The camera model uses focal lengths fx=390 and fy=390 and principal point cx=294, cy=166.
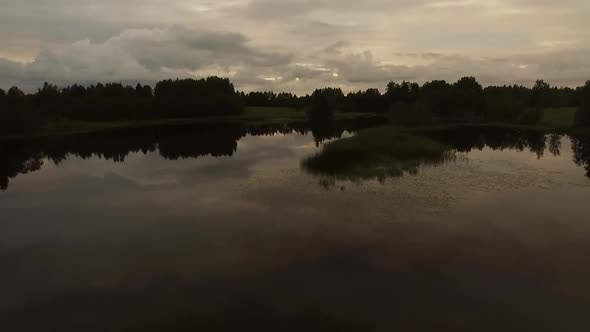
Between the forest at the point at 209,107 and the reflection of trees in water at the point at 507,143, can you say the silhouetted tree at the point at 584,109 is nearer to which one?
the forest at the point at 209,107

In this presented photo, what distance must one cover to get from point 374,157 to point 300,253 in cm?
3431

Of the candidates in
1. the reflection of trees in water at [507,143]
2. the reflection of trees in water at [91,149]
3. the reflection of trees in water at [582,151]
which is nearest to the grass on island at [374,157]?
the reflection of trees in water at [507,143]

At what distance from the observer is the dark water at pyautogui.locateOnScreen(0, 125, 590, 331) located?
18.1 metres

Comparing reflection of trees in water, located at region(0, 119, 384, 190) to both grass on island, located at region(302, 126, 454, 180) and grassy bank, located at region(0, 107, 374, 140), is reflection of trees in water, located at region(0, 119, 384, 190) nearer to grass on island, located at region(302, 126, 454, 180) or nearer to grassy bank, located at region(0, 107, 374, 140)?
grassy bank, located at region(0, 107, 374, 140)

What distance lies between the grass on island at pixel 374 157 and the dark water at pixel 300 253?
9.93ft

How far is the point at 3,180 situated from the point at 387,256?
177 feet

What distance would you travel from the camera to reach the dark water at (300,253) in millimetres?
18109

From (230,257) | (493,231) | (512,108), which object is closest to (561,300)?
(493,231)

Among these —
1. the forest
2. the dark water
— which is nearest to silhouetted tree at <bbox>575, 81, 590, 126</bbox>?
the forest

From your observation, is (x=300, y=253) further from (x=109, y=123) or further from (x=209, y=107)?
(x=209, y=107)

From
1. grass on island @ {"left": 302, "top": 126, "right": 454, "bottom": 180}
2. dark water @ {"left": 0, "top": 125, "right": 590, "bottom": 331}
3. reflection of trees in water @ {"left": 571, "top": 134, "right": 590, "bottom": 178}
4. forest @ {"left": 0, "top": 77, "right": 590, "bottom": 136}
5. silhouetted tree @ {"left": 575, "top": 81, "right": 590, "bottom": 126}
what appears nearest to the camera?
dark water @ {"left": 0, "top": 125, "right": 590, "bottom": 331}

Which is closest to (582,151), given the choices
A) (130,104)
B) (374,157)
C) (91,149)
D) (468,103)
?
(374,157)

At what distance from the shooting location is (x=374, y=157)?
5691 cm

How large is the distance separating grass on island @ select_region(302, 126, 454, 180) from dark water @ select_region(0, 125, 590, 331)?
9.93 ft
